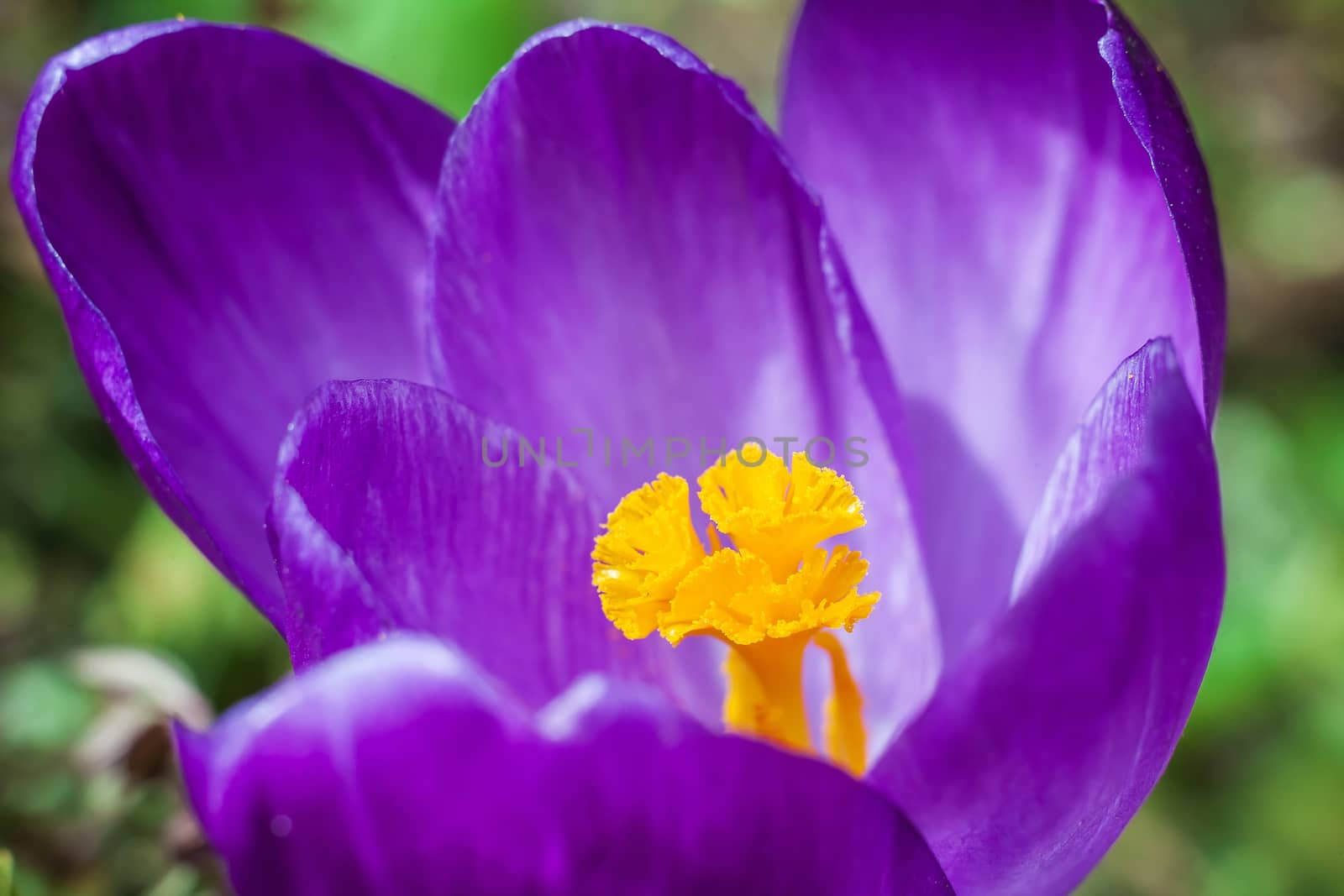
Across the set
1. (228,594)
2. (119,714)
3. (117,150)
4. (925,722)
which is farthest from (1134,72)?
(228,594)

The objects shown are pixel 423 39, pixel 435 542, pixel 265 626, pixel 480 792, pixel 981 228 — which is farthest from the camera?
pixel 423 39

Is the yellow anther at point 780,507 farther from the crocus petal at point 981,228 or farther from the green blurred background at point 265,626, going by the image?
the green blurred background at point 265,626

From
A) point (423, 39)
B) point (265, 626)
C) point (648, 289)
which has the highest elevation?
point (423, 39)

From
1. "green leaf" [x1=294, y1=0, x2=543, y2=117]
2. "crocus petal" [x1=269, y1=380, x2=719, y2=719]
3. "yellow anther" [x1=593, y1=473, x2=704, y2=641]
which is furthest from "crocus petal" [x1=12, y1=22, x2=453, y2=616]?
"green leaf" [x1=294, y1=0, x2=543, y2=117]

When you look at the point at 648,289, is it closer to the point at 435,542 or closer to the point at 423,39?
the point at 435,542

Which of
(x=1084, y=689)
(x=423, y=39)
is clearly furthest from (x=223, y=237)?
(x=423, y=39)
